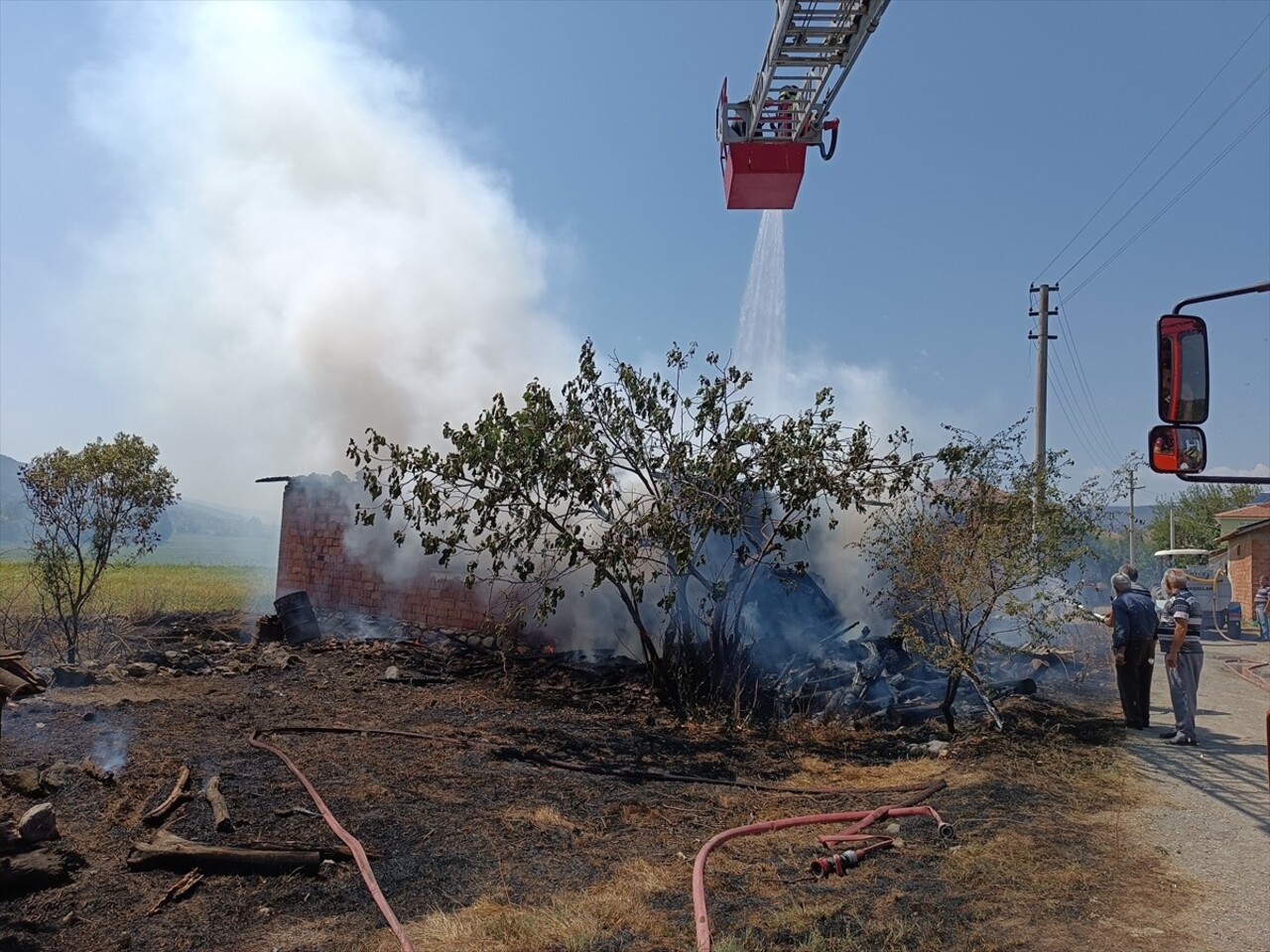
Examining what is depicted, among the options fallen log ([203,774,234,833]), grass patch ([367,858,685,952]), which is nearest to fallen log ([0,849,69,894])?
fallen log ([203,774,234,833])

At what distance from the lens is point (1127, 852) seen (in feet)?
16.8

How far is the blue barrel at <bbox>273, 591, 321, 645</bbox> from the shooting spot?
527 inches

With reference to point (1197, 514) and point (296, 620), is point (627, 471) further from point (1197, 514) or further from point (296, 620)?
point (1197, 514)

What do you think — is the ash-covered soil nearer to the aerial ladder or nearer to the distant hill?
the aerial ladder

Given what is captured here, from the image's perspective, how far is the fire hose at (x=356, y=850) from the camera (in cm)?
402

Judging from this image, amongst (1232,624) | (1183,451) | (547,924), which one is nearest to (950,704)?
(1183,451)

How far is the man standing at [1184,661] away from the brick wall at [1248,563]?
2063 centimetres

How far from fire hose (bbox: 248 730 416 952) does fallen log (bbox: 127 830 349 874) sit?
0.22 m

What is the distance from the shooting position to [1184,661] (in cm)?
741

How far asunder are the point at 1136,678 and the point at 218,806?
7502mm

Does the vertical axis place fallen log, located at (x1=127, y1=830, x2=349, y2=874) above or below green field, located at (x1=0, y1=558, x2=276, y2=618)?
below

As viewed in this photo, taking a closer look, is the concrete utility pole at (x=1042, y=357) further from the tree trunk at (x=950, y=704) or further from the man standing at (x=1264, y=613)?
the tree trunk at (x=950, y=704)

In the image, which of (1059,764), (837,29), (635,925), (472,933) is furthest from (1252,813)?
(837,29)

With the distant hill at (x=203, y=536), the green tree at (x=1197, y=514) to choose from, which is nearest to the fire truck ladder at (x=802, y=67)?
the green tree at (x=1197, y=514)
